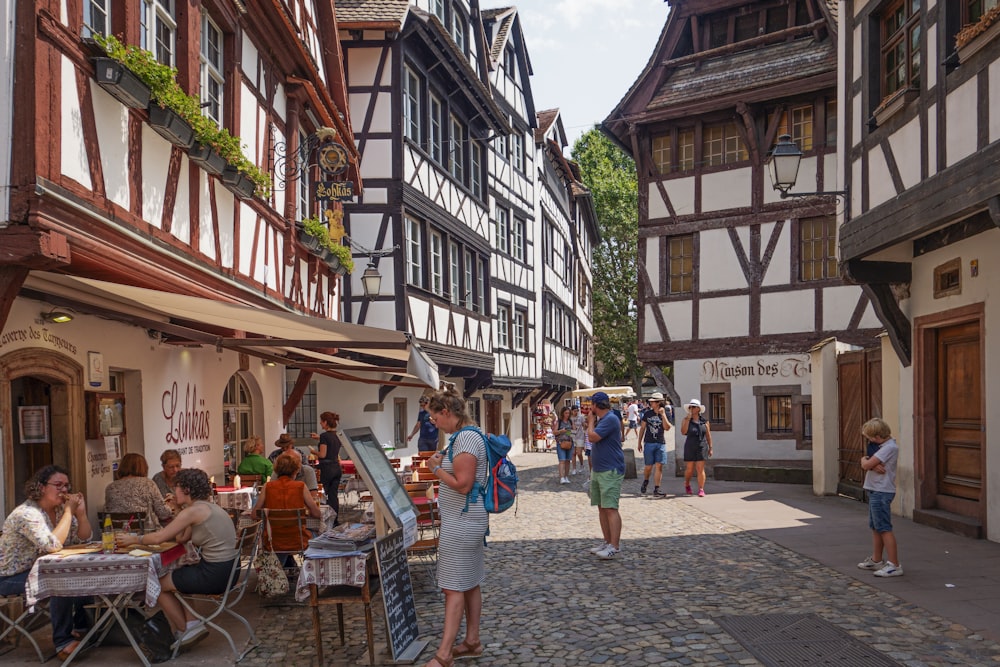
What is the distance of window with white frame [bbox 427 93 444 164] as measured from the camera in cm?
1969

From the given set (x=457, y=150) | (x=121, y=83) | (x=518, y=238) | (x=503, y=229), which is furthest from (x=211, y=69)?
(x=518, y=238)

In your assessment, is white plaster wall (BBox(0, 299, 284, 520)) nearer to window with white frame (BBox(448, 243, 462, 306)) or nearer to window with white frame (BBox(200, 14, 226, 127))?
window with white frame (BBox(200, 14, 226, 127))

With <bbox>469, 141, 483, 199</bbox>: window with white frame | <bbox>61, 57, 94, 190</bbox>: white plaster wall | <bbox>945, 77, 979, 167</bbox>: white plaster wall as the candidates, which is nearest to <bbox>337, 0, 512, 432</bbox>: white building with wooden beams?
<bbox>469, 141, 483, 199</bbox>: window with white frame

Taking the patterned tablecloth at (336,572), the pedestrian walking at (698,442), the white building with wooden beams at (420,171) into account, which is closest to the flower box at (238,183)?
the patterned tablecloth at (336,572)

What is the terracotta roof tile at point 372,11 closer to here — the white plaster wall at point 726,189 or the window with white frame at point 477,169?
the window with white frame at point 477,169

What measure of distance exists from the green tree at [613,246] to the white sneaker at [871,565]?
1531 inches

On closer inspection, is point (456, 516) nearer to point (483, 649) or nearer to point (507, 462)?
point (507, 462)

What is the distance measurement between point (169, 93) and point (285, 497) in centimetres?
336

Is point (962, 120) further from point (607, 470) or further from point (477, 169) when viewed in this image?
point (477, 169)

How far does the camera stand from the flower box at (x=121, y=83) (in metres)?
6.41

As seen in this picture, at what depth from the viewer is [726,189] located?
724 inches

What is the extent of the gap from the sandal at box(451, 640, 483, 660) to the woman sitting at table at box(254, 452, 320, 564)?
2013 millimetres

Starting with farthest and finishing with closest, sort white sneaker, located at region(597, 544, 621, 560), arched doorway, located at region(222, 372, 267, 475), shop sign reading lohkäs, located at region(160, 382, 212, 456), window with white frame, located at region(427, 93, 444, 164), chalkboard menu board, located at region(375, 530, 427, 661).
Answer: window with white frame, located at region(427, 93, 444, 164) → arched doorway, located at region(222, 372, 267, 475) → shop sign reading lohkäs, located at region(160, 382, 212, 456) → white sneaker, located at region(597, 544, 621, 560) → chalkboard menu board, located at region(375, 530, 427, 661)

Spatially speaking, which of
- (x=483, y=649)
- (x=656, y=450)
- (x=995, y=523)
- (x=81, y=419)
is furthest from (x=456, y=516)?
(x=656, y=450)
